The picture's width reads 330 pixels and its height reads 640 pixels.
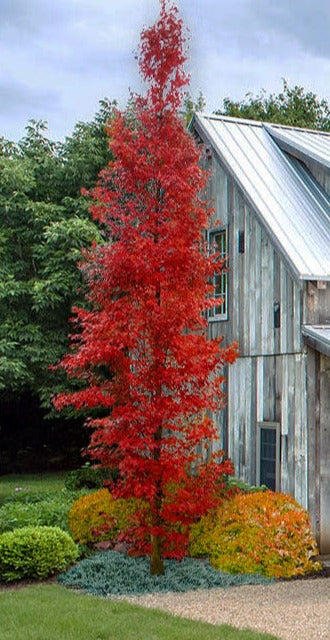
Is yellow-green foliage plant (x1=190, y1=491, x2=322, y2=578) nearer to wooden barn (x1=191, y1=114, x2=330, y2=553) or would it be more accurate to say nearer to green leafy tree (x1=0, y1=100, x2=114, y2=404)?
wooden barn (x1=191, y1=114, x2=330, y2=553)

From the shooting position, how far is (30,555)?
462 inches

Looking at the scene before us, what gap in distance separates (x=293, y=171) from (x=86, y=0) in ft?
19.2

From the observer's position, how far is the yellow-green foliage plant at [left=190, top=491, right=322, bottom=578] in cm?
1201

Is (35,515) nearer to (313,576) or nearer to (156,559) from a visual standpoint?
(156,559)

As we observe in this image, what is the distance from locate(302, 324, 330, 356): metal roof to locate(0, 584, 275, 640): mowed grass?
506 cm

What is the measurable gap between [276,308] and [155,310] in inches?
133

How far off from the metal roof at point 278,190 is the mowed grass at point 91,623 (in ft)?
19.8

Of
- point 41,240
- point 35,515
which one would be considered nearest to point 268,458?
point 35,515

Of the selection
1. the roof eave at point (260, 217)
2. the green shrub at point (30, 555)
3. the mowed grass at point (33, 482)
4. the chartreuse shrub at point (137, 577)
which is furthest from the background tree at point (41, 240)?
the chartreuse shrub at point (137, 577)

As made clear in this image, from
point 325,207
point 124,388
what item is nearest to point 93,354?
point 124,388

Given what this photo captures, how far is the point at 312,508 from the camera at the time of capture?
43.9ft

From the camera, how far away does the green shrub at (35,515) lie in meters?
13.4

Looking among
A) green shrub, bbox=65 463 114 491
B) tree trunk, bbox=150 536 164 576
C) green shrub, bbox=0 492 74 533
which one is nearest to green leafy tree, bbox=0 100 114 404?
green shrub, bbox=65 463 114 491

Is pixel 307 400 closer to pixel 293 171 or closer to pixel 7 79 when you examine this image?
pixel 293 171
